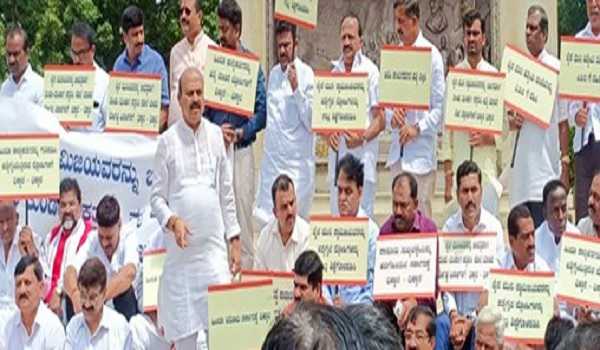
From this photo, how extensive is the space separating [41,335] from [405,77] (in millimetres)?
3575

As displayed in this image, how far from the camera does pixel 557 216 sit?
11562 mm

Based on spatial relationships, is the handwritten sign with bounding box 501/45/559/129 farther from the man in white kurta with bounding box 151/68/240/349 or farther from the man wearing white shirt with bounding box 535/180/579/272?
the man in white kurta with bounding box 151/68/240/349

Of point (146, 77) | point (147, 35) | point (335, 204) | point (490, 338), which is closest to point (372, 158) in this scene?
point (335, 204)

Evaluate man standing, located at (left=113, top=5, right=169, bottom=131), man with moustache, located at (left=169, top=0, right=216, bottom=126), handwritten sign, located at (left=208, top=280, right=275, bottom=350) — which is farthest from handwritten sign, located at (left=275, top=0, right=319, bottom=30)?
handwritten sign, located at (left=208, top=280, right=275, bottom=350)

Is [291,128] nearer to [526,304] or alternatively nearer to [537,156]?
[537,156]

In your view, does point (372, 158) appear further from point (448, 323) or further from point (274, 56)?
point (274, 56)

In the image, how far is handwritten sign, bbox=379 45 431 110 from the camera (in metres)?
13.1

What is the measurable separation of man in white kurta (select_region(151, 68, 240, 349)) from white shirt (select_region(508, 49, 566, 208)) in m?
2.78

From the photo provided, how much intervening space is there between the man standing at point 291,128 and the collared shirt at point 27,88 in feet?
5.98

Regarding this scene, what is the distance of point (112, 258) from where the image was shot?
12.1 meters

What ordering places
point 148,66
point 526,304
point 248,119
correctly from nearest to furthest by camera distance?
point 526,304
point 248,119
point 148,66

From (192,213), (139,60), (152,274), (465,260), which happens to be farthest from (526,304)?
(139,60)

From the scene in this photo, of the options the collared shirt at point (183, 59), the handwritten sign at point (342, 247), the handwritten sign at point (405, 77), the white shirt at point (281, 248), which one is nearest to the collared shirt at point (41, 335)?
the white shirt at point (281, 248)

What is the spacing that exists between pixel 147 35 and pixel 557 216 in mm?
→ 23989
